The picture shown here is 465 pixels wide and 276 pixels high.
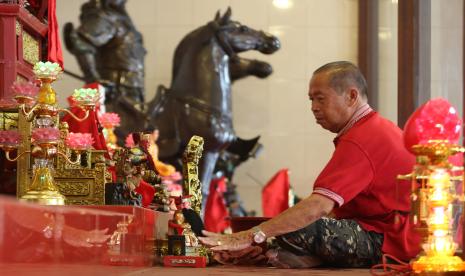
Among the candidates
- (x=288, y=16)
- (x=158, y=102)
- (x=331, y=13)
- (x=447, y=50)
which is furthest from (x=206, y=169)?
(x=447, y=50)

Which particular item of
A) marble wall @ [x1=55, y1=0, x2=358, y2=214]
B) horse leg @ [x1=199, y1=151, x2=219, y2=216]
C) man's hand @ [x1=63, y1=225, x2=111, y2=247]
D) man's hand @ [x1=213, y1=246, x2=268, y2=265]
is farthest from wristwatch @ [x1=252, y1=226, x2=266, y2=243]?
marble wall @ [x1=55, y1=0, x2=358, y2=214]

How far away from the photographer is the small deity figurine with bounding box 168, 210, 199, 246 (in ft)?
12.7

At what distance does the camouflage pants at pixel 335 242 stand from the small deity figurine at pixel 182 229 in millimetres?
335

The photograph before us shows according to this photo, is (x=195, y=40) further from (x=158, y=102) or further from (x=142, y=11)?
(x=142, y=11)

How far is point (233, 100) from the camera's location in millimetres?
10695

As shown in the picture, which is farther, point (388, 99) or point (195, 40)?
point (195, 40)

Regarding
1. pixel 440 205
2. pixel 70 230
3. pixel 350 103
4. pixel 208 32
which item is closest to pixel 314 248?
pixel 350 103

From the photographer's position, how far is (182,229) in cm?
391

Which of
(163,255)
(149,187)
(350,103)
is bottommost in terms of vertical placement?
(163,255)

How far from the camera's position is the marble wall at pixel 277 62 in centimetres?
1055

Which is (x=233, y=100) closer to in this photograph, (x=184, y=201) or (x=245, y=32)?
(x=245, y=32)

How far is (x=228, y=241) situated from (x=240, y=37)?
6.35 metres

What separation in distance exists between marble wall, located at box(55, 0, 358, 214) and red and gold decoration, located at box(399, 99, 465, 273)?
8012 millimetres

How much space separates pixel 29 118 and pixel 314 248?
120cm
